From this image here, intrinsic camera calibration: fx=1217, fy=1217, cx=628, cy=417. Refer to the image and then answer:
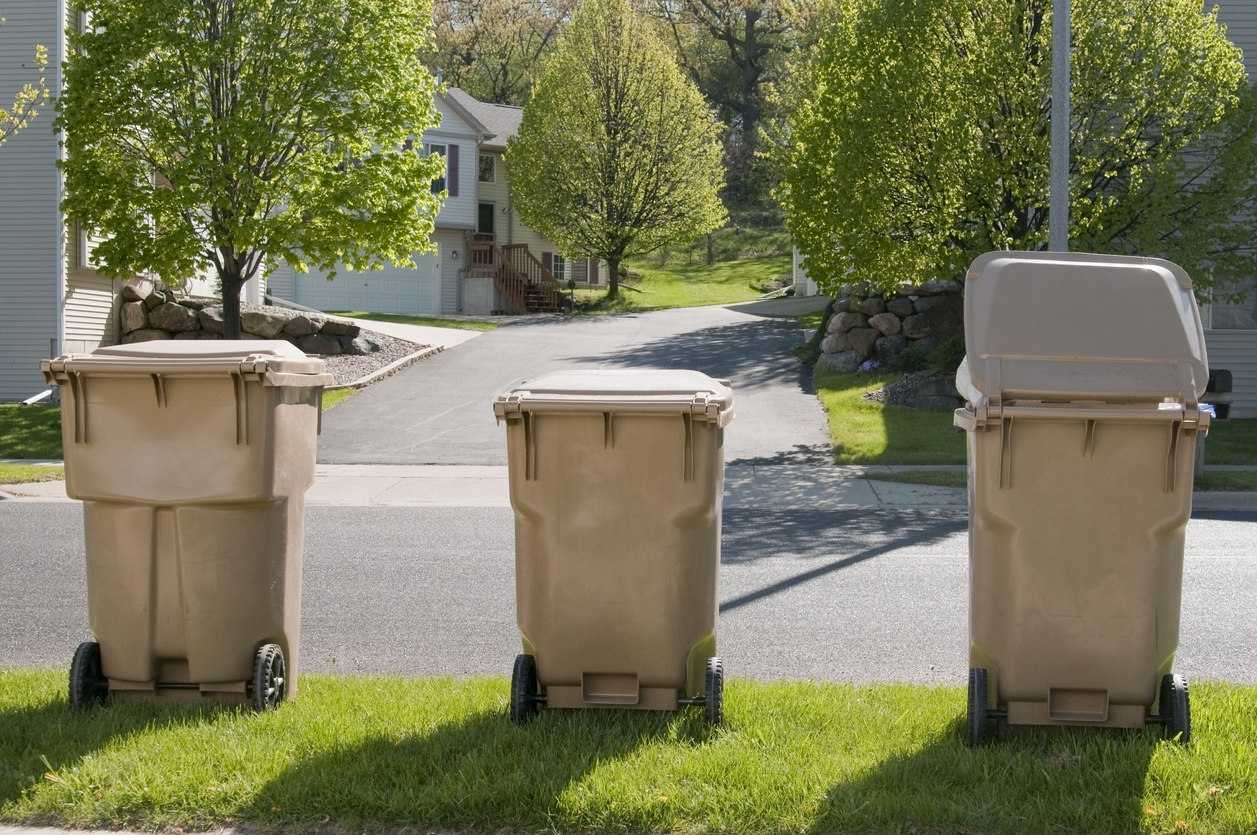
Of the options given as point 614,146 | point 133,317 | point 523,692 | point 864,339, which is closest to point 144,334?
point 133,317

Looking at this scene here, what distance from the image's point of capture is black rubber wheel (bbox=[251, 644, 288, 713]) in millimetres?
4770

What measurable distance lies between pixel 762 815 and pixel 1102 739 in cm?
140

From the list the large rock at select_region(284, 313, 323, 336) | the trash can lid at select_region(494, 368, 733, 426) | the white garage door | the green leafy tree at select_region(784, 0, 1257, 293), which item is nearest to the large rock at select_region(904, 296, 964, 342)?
the green leafy tree at select_region(784, 0, 1257, 293)

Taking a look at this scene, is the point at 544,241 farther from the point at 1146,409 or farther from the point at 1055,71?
the point at 1146,409

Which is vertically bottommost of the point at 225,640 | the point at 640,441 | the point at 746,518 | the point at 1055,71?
the point at 746,518

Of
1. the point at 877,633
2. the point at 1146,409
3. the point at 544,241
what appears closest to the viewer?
the point at 1146,409

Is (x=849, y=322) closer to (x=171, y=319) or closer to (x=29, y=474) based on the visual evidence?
(x=171, y=319)

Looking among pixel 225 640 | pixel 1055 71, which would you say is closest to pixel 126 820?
pixel 225 640

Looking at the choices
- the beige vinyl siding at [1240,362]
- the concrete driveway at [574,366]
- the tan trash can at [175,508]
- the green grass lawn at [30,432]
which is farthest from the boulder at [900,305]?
the tan trash can at [175,508]

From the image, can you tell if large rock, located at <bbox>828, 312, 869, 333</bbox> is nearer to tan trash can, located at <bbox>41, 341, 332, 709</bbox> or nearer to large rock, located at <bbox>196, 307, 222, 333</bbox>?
large rock, located at <bbox>196, 307, 222, 333</bbox>

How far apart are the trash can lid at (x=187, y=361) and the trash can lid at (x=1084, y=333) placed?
2668 millimetres

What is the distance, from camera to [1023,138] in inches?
605

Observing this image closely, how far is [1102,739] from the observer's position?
14.2 ft

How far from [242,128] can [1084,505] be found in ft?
50.2
